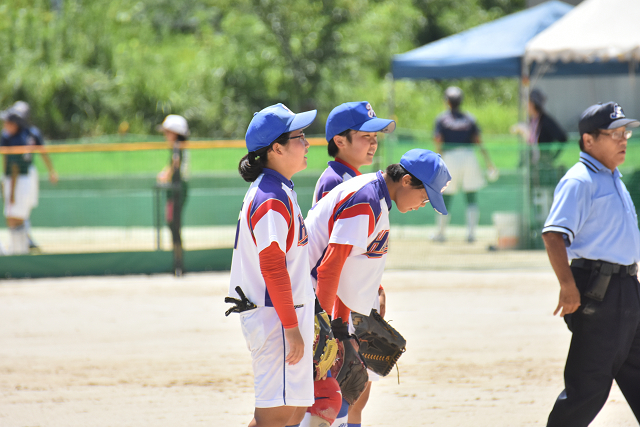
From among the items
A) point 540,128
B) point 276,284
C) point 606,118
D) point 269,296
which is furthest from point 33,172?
point 606,118

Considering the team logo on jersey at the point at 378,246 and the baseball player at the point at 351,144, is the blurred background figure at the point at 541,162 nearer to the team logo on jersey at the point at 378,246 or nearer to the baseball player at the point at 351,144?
the baseball player at the point at 351,144

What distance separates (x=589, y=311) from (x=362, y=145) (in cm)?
143

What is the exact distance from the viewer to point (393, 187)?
4020 millimetres

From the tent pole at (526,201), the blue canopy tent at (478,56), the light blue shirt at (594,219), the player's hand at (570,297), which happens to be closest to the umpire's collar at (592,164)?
the light blue shirt at (594,219)

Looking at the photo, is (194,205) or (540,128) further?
(540,128)

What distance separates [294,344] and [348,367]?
0.54 m

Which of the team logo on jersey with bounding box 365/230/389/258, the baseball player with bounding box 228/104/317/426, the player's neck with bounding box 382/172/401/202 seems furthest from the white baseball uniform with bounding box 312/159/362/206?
the baseball player with bounding box 228/104/317/426

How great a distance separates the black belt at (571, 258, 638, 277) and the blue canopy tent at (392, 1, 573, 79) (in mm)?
9372

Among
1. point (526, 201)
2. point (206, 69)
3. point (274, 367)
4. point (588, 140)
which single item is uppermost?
point (588, 140)

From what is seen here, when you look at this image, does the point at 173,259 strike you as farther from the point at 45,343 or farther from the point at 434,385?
the point at 434,385

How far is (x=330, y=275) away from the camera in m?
3.78

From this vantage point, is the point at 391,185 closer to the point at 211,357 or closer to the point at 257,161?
the point at 257,161

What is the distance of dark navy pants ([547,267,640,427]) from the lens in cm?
402

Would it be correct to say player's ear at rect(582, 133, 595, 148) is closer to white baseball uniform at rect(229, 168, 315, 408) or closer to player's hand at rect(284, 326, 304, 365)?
white baseball uniform at rect(229, 168, 315, 408)
